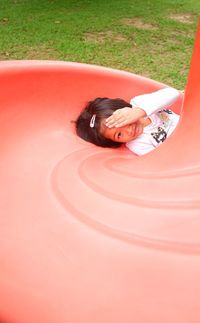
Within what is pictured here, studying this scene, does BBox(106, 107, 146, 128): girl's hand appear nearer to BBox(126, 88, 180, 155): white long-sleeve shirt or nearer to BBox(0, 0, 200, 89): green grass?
BBox(126, 88, 180, 155): white long-sleeve shirt

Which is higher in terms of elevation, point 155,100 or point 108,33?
point 155,100

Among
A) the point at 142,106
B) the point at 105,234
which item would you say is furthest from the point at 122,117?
the point at 105,234

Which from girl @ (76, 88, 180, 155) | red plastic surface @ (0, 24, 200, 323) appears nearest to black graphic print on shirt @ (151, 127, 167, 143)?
girl @ (76, 88, 180, 155)

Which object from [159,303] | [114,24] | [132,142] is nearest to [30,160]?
[132,142]

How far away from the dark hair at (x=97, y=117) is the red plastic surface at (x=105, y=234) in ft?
0.50

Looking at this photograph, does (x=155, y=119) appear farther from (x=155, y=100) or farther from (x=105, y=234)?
(x=105, y=234)

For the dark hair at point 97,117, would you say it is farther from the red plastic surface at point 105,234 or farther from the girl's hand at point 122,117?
the red plastic surface at point 105,234

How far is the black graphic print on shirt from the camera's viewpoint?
1.68 metres

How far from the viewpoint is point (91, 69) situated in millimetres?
1840

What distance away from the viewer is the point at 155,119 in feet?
5.65

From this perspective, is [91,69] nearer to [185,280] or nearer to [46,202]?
[46,202]

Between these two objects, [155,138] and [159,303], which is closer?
[159,303]

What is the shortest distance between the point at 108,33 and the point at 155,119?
7.52 ft

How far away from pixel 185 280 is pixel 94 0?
436cm
